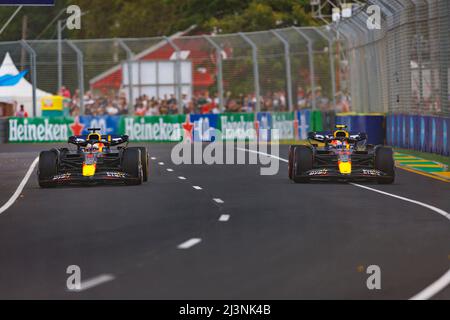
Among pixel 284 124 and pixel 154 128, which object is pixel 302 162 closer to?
pixel 284 124

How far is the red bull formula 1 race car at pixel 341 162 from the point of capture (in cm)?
2436

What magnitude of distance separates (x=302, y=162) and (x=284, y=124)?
24.3 meters

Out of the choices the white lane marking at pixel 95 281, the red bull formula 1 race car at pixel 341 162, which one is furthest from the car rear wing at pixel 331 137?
the white lane marking at pixel 95 281

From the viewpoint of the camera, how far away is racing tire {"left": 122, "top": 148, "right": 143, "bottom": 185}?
24547mm

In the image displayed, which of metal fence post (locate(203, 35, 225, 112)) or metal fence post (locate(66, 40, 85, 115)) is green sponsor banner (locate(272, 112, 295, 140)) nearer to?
metal fence post (locate(203, 35, 225, 112))

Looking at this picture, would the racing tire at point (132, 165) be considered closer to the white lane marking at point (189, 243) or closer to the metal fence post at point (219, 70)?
the white lane marking at point (189, 243)

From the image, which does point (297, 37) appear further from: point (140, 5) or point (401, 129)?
point (140, 5)

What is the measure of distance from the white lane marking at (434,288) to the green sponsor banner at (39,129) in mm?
39973

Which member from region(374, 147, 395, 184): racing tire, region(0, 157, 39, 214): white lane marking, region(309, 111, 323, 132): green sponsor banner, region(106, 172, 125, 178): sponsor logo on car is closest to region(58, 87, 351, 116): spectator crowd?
region(309, 111, 323, 132): green sponsor banner

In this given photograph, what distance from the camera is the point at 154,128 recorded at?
164ft

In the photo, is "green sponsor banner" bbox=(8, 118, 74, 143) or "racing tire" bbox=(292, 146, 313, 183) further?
"green sponsor banner" bbox=(8, 118, 74, 143)

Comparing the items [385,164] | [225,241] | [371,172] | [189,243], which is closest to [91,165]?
[371,172]

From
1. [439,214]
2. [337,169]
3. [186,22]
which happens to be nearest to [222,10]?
[186,22]

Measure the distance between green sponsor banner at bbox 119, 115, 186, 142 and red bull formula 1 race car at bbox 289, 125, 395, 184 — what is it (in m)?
24.5
